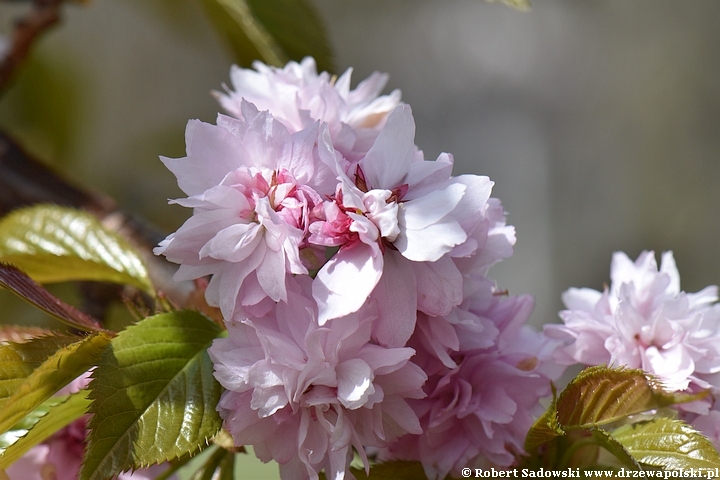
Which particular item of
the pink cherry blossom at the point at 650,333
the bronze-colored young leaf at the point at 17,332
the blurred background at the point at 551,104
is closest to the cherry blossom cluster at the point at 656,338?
the pink cherry blossom at the point at 650,333

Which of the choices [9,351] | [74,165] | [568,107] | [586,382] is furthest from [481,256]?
[568,107]

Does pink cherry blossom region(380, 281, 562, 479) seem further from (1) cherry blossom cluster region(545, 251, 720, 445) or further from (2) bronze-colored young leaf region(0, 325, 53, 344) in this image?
(2) bronze-colored young leaf region(0, 325, 53, 344)

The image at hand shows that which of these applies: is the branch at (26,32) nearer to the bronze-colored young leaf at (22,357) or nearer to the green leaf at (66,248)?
the green leaf at (66,248)

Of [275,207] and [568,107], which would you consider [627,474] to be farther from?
[568,107]

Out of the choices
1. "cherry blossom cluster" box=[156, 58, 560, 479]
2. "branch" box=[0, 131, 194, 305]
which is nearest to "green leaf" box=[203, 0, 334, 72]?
"branch" box=[0, 131, 194, 305]

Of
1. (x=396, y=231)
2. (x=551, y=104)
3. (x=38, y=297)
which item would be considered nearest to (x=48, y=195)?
(x=38, y=297)

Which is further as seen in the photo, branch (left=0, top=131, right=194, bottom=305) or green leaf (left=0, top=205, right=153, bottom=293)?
branch (left=0, top=131, right=194, bottom=305)
